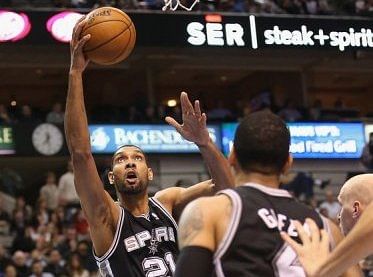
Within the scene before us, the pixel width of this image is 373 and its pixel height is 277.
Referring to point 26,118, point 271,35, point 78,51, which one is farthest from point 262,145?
point 271,35

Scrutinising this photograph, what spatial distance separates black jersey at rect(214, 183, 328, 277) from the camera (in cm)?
272

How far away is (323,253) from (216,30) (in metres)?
13.7

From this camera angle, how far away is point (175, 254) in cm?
455

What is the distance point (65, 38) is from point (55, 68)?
4111 mm

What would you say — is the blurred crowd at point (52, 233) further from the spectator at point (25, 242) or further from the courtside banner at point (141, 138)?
the courtside banner at point (141, 138)

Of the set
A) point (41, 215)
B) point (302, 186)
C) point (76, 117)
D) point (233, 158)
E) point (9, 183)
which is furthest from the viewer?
point (302, 186)

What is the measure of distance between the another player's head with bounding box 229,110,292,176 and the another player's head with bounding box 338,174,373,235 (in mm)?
1051

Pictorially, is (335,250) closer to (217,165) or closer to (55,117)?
(217,165)

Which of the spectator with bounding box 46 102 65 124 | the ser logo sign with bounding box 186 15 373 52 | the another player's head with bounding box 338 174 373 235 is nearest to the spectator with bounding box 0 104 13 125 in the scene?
the spectator with bounding box 46 102 65 124

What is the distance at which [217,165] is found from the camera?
4.20m

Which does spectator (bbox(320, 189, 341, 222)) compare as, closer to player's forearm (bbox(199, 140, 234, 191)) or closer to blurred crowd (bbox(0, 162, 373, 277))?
blurred crowd (bbox(0, 162, 373, 277))

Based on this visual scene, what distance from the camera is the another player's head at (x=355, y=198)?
3816 millimetres

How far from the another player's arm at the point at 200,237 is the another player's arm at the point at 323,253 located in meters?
0.22

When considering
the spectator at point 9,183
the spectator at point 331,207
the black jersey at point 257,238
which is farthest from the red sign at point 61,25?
the black jersey at point 257,238
